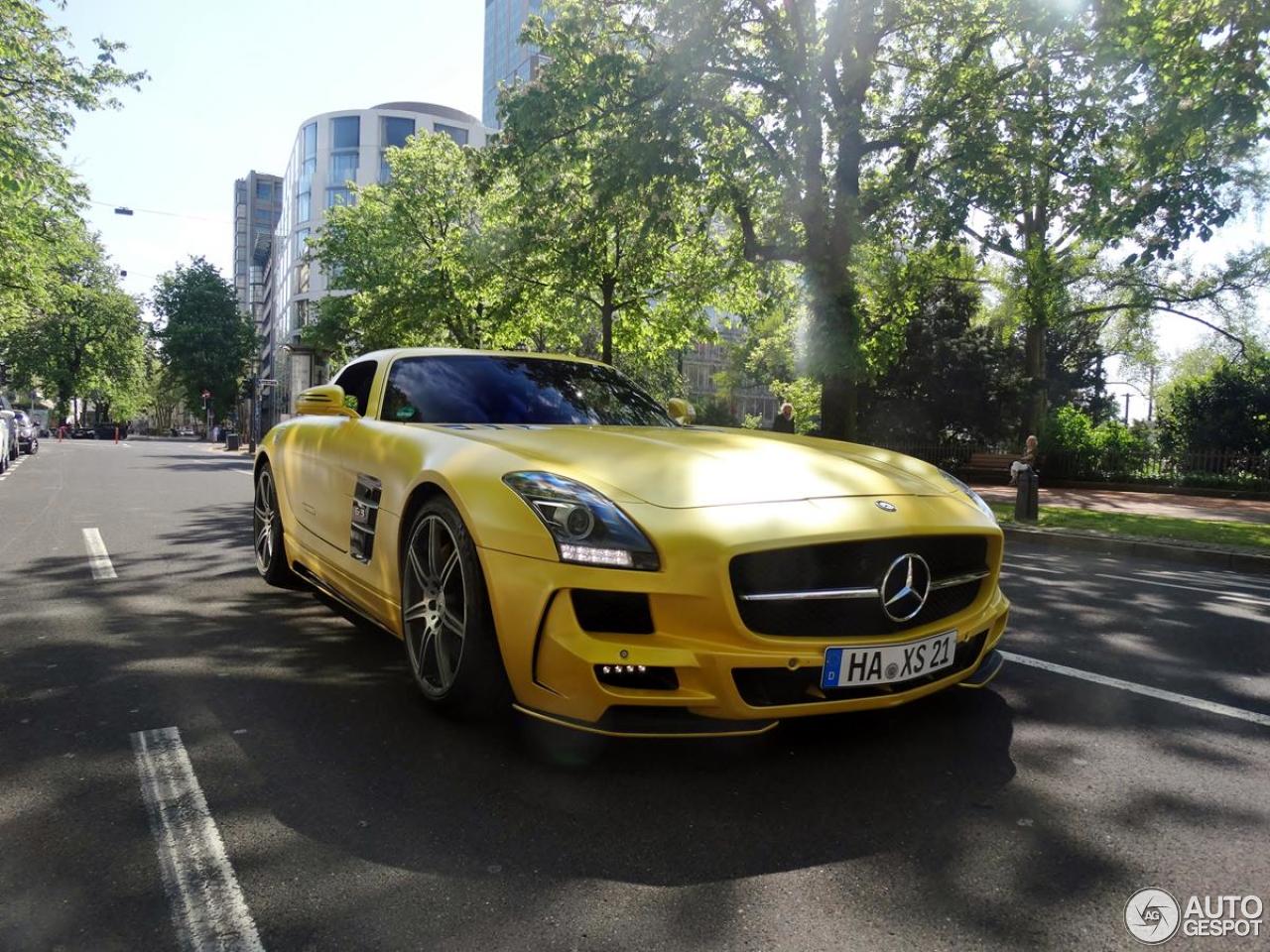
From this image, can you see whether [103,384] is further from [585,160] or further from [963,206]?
[963,206]

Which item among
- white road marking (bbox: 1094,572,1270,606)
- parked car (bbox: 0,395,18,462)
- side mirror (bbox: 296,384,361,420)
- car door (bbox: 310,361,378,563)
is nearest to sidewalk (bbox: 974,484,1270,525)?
white road marking (bbox: 1094,572,1270,606)

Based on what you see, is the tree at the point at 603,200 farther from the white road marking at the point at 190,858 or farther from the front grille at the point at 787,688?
the white road marking at the point at 190,858

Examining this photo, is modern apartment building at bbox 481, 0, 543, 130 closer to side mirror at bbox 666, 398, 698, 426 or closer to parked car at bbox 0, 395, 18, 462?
parked car at bbox 0, 395, 18, 462

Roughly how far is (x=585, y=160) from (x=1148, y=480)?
16850mm

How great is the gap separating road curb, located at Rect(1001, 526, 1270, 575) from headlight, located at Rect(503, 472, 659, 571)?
7.13 metres

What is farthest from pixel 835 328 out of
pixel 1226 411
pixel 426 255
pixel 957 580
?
pixel 426 255

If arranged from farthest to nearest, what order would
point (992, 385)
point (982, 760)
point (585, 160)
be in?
point (992, 385) → point (585, 160) → point (982, 760)

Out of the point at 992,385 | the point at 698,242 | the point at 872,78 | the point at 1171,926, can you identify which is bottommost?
the point at 1171,926

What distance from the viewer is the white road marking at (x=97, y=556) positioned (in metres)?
6.47

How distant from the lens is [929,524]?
9.94 feet

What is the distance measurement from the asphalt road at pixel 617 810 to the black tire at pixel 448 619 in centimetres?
17

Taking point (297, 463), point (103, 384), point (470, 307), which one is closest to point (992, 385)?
point (470, 307)

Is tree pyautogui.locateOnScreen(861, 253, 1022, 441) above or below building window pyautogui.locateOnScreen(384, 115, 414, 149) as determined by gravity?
below

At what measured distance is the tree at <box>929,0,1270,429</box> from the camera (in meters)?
11.1
